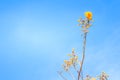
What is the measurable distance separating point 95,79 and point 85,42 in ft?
11.4

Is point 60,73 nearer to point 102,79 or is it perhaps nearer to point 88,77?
point 88,77

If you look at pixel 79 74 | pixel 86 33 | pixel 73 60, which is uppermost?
pixel 73 60

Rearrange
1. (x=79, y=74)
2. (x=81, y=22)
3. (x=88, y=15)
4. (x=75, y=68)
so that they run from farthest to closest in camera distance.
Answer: (x=75, y=68) → (x=79, y=74) → (x=81, y=22) → (x=88, y=15)

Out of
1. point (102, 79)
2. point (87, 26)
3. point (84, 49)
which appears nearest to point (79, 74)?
point (84, 49)

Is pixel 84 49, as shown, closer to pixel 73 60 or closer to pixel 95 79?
pixel 73 60

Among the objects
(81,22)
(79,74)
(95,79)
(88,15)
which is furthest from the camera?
(95,79)

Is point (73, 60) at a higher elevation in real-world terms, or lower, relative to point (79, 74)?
higher

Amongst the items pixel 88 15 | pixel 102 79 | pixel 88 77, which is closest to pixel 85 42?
pixel 88 15

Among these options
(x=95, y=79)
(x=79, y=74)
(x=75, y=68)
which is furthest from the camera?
(x=95, y=79)

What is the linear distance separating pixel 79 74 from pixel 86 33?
1566 millimetres

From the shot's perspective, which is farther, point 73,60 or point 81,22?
point 73,60

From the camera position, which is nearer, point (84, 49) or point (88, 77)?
point (84, 49)

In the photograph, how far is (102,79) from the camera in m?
11.3

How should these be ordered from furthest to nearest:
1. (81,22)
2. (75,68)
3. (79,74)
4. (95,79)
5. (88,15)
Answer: (95,79), (75,68), (79,74), (81,22), (88,15)
